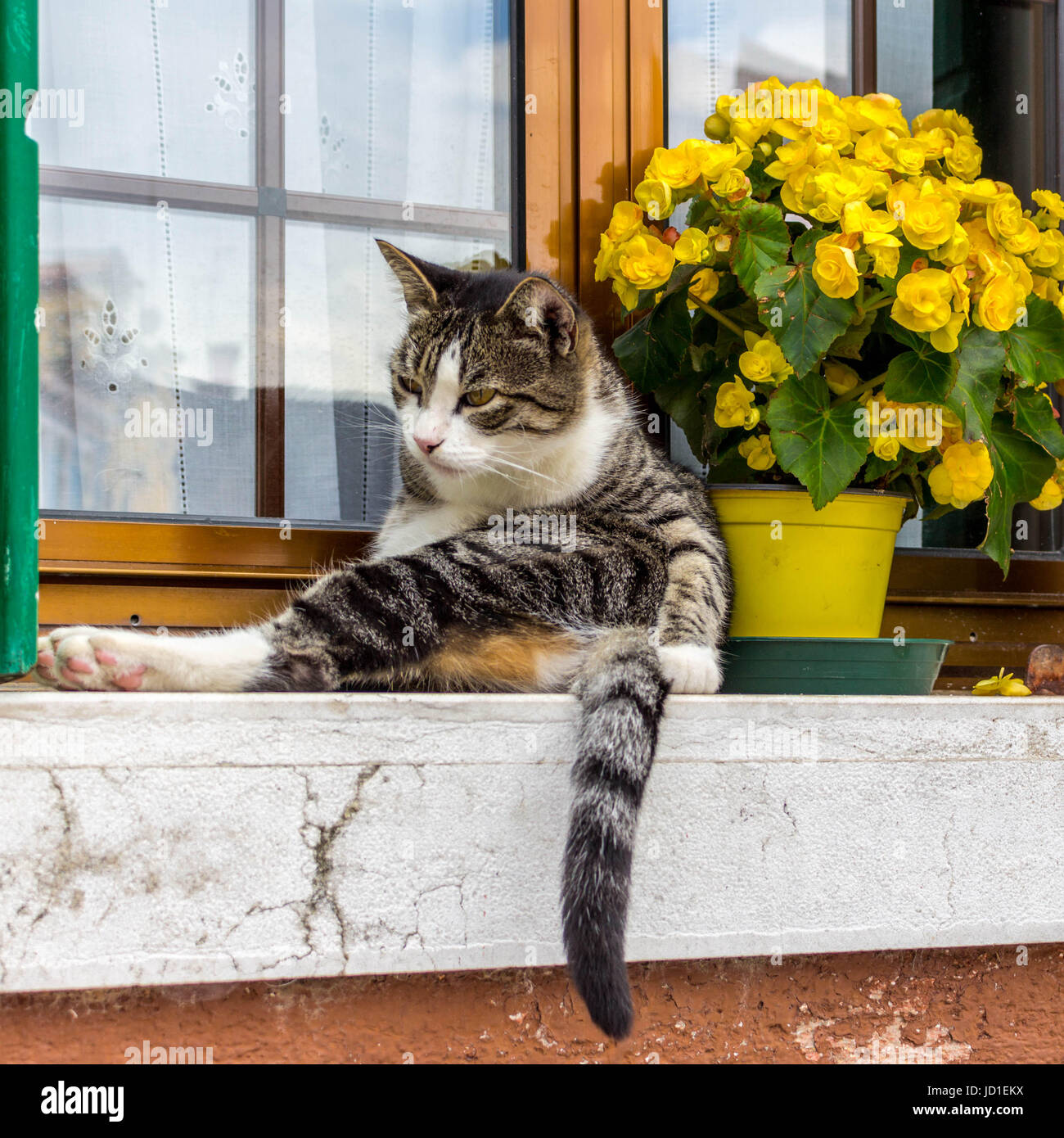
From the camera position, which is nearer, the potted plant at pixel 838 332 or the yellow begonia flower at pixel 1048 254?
the potted plant at pixel 838 332

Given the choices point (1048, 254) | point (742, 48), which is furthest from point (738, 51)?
point (1048, 254)

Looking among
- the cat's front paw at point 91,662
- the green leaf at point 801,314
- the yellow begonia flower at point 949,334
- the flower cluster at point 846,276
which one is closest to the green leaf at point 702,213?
the flower cluster at point 846,276

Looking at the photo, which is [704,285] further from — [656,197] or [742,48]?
[742,48]

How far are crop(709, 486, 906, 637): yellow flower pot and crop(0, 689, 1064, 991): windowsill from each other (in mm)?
248

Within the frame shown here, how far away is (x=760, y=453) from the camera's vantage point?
1521mm

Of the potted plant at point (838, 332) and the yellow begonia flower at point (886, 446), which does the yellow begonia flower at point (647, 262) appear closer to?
the potted plant at point (838, 332)

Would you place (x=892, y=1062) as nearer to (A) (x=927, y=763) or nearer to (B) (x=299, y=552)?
(A) (x=927, y=763)

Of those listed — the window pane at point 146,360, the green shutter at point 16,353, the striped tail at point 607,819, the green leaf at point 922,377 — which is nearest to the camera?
the striped tail at point 607,819

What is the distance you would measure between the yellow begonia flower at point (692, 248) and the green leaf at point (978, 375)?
1.37 feet

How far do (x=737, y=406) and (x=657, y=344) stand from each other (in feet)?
0.61

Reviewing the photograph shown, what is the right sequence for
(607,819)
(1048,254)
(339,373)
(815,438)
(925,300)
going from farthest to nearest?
(339,373)
(1048,254)
(815,438)
(925,300)
(607,819)

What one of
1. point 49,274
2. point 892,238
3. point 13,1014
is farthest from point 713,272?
point 13,1014

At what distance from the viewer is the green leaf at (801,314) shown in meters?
1.31
